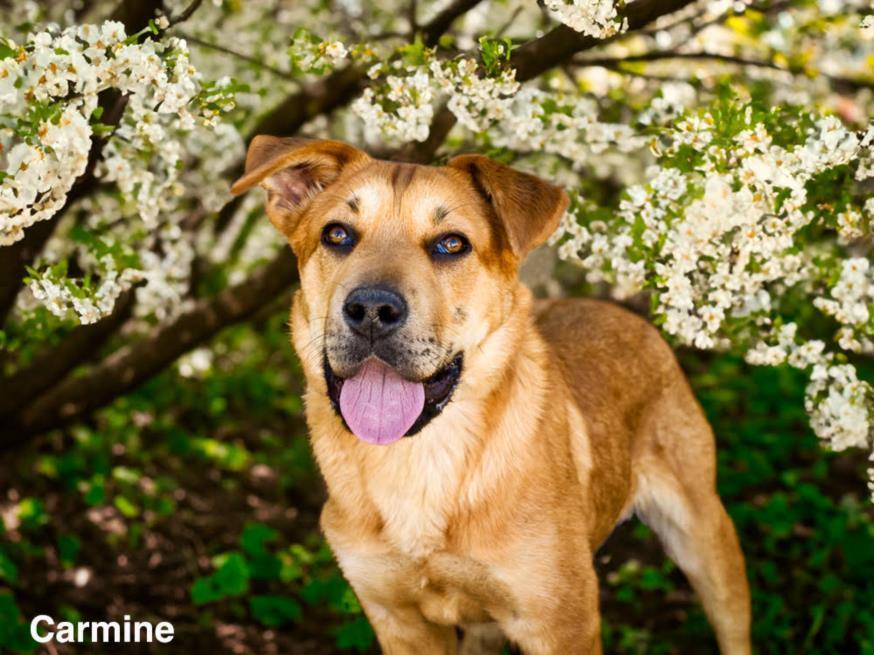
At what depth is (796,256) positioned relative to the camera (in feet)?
13.1

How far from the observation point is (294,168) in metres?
3.91

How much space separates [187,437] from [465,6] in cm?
405

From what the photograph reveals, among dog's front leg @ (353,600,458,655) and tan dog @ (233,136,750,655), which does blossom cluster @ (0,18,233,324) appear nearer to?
tan dog @ (233,136,750,655)

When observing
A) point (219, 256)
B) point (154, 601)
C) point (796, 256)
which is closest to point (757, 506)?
point (796, 256)

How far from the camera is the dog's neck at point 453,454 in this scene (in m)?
3.48

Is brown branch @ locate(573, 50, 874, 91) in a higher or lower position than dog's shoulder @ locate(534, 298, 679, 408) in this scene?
higher

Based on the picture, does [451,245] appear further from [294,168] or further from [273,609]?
[273,609]

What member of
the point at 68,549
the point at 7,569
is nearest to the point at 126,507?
the point at 68,549

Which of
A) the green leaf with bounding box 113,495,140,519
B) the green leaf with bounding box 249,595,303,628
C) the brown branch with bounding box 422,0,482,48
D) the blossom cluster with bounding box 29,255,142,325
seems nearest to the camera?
the blossom cluster with bounding box 29,255,142,325

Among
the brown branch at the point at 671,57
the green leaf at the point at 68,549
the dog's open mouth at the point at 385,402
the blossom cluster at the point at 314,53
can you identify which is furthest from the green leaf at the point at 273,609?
the brown branch at the point at 671,57

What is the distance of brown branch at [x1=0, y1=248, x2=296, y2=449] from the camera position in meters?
5.36

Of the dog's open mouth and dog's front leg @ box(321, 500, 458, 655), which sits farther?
dog's front leg @ box(321, 500, 458, 655)

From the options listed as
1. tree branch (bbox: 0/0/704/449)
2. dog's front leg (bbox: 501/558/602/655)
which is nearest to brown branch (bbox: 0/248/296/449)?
tree branch (bbox: 0/0/704/449)

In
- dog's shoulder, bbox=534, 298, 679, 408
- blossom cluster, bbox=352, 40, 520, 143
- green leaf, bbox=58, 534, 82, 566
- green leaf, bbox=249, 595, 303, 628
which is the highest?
blossom cluster, bbox=352, 40, 520, 143
